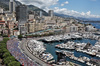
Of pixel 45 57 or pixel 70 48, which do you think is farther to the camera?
pixel 70 48

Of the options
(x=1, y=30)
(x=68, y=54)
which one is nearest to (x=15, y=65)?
(x=68, y=54)

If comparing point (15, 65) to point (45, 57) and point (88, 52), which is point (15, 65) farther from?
point (88, 52)

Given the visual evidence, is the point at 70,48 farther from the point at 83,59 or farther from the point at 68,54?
the point at 83,59

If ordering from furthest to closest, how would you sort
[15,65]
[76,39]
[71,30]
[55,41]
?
1. [71,30]
2. [76,39]
3. [55,41]
4. [15,65]

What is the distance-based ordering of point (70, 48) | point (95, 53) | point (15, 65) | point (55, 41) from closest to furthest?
1. point (15, 65)
2. point (95, 53)
3. point (70, 48)
4. point (55, 41)

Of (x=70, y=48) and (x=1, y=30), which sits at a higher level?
(x=1, y=30)

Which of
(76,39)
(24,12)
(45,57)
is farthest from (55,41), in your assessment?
(24,12)

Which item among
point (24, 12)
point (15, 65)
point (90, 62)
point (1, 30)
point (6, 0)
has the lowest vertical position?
point (90, 62)

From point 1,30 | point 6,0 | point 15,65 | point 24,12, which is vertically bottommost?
point 15,65

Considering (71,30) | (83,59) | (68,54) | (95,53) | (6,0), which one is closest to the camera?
(83,59)
